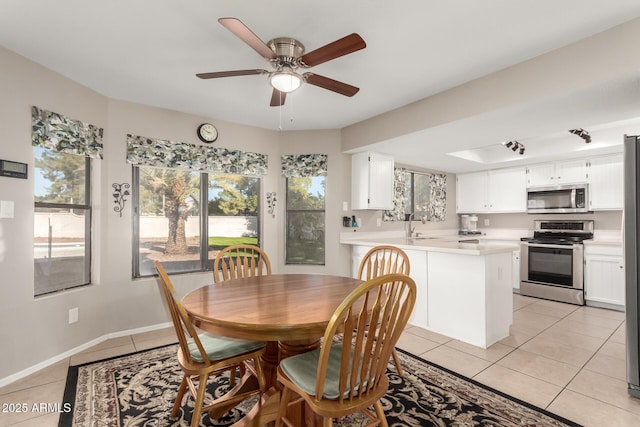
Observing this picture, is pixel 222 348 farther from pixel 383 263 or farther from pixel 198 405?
pixel 383 263

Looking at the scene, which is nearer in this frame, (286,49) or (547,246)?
(286,49)

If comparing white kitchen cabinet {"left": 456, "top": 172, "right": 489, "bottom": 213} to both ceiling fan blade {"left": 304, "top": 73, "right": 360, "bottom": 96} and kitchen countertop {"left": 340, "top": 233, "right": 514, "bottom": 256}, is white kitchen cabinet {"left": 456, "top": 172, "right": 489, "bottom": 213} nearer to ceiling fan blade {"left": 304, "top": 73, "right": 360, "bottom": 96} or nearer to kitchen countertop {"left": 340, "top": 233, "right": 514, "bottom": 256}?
kitchen countertop {"left": 340, "top": 233, "right": 514, "bottom": 256}

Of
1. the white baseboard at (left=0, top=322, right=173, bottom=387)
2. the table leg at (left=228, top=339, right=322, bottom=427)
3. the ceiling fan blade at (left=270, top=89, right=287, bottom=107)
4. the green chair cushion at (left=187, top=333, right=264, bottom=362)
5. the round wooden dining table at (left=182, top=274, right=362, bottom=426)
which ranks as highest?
the ceiling fan blade at (left=270, top=89, right=287, bottom=107)

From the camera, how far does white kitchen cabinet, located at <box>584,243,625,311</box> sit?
398 centimetres

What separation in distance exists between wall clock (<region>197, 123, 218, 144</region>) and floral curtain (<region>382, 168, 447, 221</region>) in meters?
2.68

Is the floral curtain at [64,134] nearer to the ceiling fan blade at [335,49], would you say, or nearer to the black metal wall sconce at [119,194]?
the black metal wall sconce at [119,194]

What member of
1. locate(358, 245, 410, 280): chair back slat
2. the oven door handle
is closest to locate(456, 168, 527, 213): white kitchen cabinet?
the oven door handle

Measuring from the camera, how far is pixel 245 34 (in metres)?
1.62

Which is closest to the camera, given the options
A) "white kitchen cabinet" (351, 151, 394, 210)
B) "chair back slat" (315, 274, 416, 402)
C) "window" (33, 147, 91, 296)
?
"chair back slat" (315, 274, 416, 402)

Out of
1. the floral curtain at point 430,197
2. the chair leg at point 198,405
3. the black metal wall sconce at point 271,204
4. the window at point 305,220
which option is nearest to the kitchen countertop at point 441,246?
the window at point 305,220

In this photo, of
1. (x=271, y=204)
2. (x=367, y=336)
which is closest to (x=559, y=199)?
(x=271, y=204)

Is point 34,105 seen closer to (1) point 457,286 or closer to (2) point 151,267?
(2) point 151,267

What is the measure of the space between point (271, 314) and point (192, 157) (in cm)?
270

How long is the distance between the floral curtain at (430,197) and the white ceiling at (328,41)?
1.70 m
